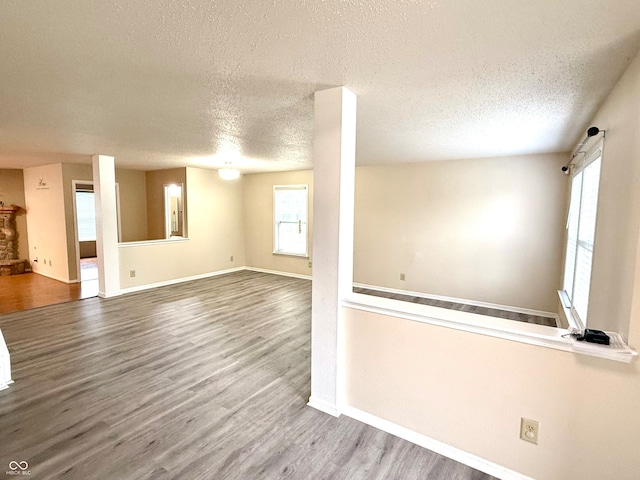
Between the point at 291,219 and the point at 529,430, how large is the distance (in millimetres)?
5759

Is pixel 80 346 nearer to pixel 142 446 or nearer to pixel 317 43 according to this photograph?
pixel 142 446

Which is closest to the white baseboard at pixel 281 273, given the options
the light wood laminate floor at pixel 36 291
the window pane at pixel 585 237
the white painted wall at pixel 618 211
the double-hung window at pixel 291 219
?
the double-hung window at pixel 291 219

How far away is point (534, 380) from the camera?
1671 millimetres

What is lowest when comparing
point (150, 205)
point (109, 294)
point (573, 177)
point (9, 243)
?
point (109, 294)

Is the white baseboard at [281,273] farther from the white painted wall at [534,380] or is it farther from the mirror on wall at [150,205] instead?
the white painted wall at [534,380]

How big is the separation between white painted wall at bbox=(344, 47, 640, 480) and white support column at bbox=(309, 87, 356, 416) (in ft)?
0.44

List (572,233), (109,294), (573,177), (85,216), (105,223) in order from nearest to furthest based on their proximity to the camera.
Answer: (572,233) → (573,177) → (105,223) → (109,294) → (85,216)

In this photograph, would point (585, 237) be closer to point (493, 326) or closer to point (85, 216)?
point (493, 326)

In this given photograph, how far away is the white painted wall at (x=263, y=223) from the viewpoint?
6900mm

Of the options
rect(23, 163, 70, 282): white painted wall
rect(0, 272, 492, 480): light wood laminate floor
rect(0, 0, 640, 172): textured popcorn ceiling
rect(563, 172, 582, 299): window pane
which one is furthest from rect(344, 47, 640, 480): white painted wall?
rect(23, 163, 70, 282): white painted wall

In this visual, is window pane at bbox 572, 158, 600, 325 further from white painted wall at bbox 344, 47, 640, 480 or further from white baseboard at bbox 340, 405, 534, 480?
white baseboard at bbox 340, 405, 534, 480

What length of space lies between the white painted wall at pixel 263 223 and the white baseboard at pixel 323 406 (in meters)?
4.41

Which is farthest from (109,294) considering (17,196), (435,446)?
(435,446)

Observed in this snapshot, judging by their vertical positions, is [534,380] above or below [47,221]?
below
